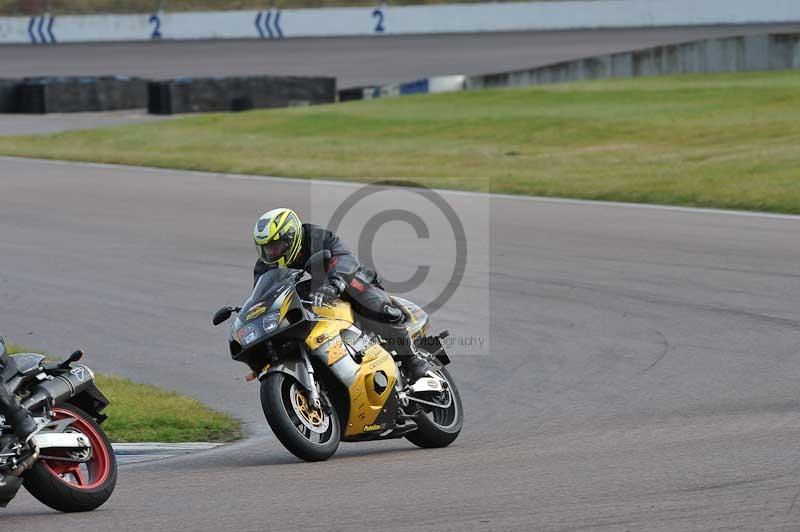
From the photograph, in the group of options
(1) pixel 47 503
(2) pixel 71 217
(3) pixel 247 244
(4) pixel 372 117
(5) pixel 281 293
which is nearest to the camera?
(1) pixel 47 503

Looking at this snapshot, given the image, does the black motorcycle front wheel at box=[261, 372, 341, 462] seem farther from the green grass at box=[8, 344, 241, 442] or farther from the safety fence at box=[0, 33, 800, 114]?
the safety fence at box=[0, 33, 800, 114]

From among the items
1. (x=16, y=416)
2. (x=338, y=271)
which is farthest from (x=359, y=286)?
(x=16, y=416)

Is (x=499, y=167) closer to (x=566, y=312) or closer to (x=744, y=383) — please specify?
(x=566, y=312)

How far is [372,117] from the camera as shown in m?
34.0

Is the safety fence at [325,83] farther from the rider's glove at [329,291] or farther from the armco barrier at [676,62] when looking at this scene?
the rider's glove at [329,291]

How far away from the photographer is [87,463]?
6.73 m

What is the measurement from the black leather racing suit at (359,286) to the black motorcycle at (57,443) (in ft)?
4.94

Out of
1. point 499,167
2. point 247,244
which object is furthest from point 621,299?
point 499,167

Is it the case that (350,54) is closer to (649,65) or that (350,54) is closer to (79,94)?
(649,65)

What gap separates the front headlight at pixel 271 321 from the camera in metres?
7.46

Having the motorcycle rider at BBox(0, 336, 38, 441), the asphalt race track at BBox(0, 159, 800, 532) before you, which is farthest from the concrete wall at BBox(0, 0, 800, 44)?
the motorcycle rider at BBox(0, 336, 38, 441)

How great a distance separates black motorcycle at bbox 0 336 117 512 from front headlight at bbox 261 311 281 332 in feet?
3.36

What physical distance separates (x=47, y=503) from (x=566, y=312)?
264 inches

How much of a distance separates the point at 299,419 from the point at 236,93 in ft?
101
